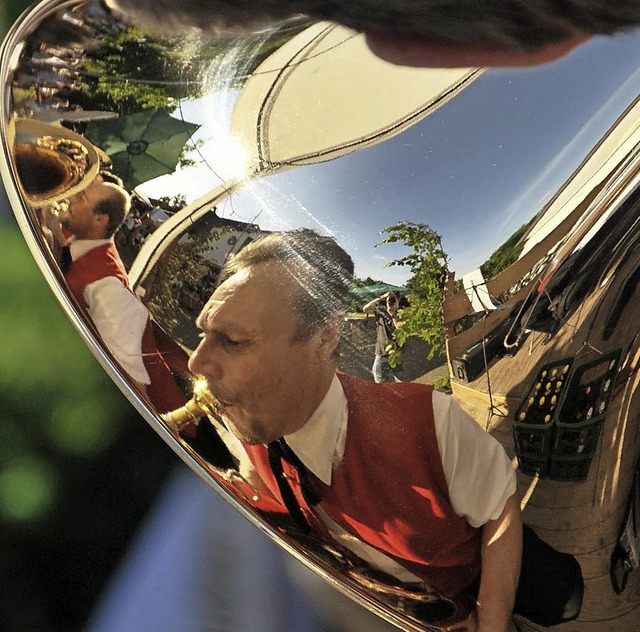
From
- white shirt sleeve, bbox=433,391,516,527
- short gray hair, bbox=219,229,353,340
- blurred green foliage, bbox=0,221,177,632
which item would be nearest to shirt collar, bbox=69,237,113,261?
short gray hair, bbox=219,229,353,340

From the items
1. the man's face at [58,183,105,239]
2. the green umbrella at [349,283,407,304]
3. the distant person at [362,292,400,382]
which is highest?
the man's face at [58,183,105,239]

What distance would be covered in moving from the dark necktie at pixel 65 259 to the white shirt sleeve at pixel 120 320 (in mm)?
17

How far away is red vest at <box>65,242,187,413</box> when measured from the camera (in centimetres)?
43

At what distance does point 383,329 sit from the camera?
1.25 feet

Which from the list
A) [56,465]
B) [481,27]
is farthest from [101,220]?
[56,465]

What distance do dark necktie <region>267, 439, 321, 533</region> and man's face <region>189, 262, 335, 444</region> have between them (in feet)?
0.04

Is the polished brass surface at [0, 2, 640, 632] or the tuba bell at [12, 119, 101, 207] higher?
the tuba bell at [12, 119, 101, 207]

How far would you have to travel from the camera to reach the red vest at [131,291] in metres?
0.43

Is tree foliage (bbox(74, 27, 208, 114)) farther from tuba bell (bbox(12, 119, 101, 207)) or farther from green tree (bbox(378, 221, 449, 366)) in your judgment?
green tree (bbox(378, 221, 449, 366))

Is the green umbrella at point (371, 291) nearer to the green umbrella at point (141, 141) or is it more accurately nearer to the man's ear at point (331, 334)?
the man's ear at point (331, 334)

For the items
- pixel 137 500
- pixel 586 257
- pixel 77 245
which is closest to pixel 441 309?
pixel 586 257

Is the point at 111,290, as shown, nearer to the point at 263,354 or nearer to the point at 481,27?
the point at 263,354

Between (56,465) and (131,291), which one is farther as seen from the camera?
(56,465)

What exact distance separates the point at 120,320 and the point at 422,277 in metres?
0.19
